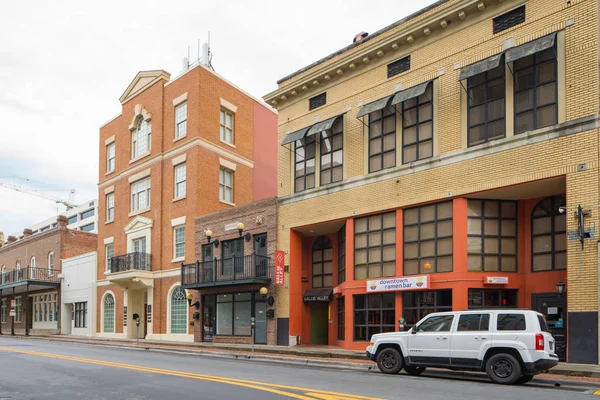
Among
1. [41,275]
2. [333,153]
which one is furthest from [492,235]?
[41,275]

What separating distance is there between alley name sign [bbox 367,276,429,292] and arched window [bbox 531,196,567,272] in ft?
11.7

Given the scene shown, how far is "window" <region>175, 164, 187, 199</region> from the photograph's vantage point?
3376cm

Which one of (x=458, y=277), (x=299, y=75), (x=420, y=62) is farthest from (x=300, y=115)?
(x=458, y=277)

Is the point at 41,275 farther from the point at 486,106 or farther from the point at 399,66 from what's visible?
the point at 486,106

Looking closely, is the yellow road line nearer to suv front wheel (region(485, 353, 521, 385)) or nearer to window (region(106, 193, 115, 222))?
suv front wheel (region(485, 353, 521, 385))

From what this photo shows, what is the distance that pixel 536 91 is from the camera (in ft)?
59.1

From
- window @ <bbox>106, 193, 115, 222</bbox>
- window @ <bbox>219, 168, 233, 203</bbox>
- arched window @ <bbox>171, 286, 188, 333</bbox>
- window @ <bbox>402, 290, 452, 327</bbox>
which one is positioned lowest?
arched window @ <bbox>171, 286, 188, 333</bbox>

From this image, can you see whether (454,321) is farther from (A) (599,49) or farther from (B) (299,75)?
(B) (299,75)

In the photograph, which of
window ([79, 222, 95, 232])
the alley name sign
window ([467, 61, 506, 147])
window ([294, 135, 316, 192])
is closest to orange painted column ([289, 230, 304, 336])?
window ([294, 135, 316, 192])

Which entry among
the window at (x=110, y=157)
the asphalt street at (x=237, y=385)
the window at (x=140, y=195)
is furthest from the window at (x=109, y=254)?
the asphalt street at (x=237, y=385)

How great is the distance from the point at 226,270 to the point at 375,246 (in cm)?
941

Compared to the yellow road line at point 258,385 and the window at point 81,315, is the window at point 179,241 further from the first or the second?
the yellow road line at point 258,385

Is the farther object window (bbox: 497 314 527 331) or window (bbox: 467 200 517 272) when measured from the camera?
window (bbox: 467 200 517 272)

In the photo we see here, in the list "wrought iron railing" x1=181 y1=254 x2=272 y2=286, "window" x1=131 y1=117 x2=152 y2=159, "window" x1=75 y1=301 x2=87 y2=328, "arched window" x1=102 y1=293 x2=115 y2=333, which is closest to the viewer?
"wrought iron railing" x1=181 y1=254 x2=272 y2=286
